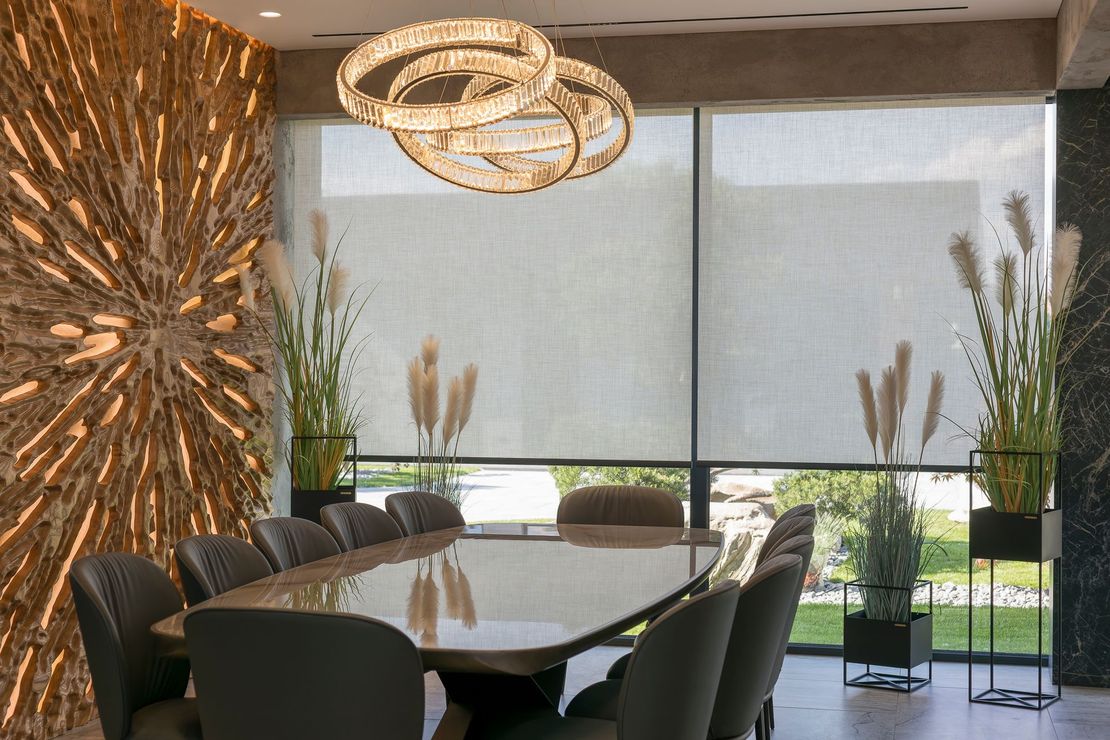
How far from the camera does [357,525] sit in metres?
4.28

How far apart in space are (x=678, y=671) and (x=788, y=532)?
1.38 metres

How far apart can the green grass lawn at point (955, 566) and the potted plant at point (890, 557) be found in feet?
2.20

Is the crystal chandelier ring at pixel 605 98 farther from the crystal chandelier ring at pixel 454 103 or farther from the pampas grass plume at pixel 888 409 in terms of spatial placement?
the pampas grass plume at pixel 888 409

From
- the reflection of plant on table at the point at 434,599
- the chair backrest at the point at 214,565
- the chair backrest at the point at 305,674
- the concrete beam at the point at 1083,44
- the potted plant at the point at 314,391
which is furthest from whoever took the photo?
the potted plant at the point at 314,391

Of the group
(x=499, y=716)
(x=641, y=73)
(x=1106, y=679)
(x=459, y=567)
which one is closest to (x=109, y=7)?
(x=641, y=73)

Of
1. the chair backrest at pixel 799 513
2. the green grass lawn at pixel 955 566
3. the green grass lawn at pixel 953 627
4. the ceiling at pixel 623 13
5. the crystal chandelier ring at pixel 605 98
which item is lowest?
the green grass lawn at pixel 953 627

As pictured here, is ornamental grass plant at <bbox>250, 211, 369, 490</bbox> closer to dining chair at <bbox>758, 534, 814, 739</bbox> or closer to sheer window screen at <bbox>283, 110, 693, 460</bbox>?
sheer window screen at <bbox>283, 110, 693, 460</bbox>

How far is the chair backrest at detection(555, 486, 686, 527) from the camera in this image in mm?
5082

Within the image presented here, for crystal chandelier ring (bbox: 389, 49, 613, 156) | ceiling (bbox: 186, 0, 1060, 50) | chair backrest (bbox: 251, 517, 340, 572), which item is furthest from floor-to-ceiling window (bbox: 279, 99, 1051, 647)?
chair backrest (bbox: 251, 517, 340, 572)

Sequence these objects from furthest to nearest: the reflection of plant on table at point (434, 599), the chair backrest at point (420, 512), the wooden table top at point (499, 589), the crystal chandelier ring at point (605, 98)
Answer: the chair backrest at point (420, 512) < the crystal chandelier ring at point (605, 98) < the reflection of plant on table at point (434, 599) < the wooden table top at point (499, 589)

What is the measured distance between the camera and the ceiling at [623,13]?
536cm

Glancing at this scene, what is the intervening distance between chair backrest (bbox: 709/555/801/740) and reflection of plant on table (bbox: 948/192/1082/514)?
244 cm

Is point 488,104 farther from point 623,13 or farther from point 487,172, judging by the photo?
point 623,13

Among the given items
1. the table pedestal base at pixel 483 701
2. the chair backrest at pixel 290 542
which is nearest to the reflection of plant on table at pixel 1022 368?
the table pedestal base at pixel 483 701
